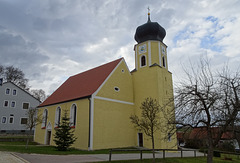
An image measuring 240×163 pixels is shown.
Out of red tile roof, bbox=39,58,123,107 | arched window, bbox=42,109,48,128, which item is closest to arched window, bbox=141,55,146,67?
red tile roof, bbox=39,58,123,107

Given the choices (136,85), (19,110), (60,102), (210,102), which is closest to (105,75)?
(136,85)

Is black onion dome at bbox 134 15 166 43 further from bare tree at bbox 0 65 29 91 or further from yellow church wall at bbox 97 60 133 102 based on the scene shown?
bare tree at bbox 0 65 29 91

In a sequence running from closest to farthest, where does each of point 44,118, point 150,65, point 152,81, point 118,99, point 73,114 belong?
point 73,114
point 118,99
point 152,81
point 150,65
point 44,118

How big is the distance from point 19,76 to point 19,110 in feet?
23.4

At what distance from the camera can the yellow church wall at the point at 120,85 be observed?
20.5m

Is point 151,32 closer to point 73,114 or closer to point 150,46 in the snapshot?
point 150,46

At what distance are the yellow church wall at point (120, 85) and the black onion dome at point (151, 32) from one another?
159 inches

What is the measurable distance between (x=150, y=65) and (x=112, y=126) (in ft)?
26.8

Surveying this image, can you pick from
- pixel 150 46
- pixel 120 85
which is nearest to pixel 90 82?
pixel 120 85

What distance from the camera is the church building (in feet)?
61.8

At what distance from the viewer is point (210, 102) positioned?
9.09m

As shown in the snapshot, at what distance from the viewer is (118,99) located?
21.5 metres

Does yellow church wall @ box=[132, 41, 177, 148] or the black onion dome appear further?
the black onion dome

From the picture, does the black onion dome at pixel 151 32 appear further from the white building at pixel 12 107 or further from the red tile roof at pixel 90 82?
the white building at pixel 12 107
